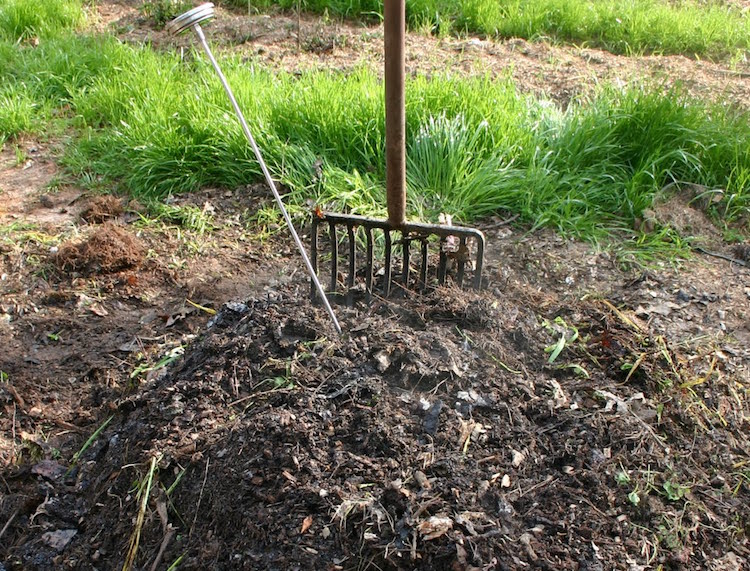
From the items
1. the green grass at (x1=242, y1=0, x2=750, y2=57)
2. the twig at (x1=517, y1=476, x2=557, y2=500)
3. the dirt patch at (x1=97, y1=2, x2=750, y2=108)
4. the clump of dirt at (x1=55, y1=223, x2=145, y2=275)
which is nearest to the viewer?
the twig at (x1=517, y1=476, x2=557, y2=500)

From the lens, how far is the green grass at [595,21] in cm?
543

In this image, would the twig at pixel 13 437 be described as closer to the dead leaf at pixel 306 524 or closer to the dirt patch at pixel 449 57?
the dead leaf at pixel 306 524

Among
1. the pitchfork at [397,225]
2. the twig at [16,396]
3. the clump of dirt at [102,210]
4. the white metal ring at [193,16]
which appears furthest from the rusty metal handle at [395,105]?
the clump of dirt at [102,210]

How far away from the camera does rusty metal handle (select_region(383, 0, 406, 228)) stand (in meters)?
2.49

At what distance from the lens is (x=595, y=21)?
564 cm

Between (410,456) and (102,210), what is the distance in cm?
260

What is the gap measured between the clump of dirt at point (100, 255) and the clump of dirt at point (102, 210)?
0.32 m

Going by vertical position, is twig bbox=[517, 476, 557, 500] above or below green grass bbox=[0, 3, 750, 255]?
below

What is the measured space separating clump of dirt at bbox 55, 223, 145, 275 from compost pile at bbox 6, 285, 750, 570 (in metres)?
1.02

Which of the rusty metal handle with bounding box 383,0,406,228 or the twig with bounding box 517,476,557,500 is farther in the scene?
the rusty metal handle with bounding box 383,0,406,228

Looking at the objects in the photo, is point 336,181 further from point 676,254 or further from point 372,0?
point 372,0

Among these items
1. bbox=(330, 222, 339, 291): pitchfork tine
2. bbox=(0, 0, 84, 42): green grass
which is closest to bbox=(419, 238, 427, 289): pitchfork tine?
bbox=(330, 222, 339, 291): pitchfork tine

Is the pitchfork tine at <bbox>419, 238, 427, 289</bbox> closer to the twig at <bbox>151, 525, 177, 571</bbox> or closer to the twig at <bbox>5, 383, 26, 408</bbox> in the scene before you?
the twig at <bbox>151, 525, 177, 571</bbox>

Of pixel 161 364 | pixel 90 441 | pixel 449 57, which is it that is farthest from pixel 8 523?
pixel 449 57
